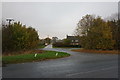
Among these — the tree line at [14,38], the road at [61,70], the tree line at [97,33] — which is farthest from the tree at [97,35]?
the road at [61,70]

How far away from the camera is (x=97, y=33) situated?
38.6m

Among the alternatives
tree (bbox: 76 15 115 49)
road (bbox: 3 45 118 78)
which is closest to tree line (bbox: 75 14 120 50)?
tree (bbox: 76 15 115 49)

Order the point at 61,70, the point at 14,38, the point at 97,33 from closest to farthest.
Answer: the point at 61,70, the point at 14,38, the point at 97,33

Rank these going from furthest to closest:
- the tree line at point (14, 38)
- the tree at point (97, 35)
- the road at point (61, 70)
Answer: the tree at point (97, 35) → the tree line at point (14, 38) → the road at point (61, 70)

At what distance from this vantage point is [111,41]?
125 ft

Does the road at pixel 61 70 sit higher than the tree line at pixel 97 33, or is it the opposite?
the tree line at pixel 97 33

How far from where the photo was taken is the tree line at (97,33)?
125 feet

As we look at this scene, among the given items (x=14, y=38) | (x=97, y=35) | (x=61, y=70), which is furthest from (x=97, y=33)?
(x=61, y=70)

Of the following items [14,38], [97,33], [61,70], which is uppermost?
[97,33]

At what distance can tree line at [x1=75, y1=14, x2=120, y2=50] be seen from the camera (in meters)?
38.0

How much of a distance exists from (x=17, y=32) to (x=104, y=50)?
2144 centimetres

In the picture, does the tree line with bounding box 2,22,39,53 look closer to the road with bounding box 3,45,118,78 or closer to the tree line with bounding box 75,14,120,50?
the road with bounding box 3,45,118,78

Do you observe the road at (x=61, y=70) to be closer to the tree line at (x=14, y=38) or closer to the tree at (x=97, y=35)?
the tree line at (x=14, y=38)

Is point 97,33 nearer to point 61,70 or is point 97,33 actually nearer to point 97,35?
point 97,35
